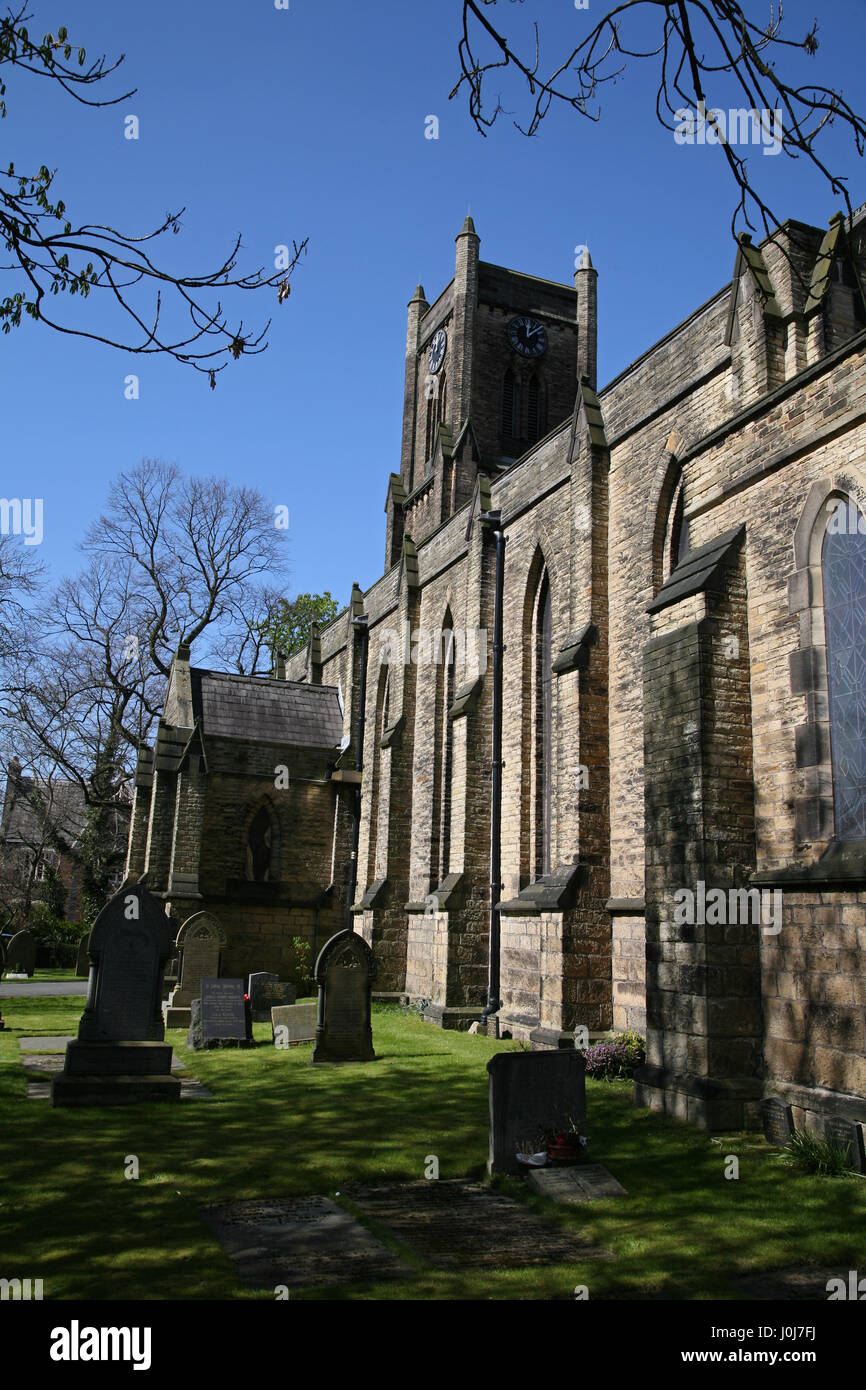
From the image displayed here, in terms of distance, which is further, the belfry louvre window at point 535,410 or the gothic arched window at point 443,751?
the belfry louvre window at point 535,410

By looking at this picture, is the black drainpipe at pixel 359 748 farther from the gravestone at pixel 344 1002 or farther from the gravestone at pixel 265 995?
the gravestone at pixel 344 1002

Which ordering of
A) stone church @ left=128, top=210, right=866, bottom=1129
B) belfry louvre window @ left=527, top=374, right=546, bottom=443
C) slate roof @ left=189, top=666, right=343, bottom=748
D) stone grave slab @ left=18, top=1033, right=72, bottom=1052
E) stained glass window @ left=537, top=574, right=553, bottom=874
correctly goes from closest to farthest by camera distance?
stone church @ left=128, top=210, right=866, bottom=1129, stone grave slab @ left=18, top=1033, right=72, bottom=1052, stained glass window @ left=537, top=574, right=553, bottom=874, slate roof @ left=189, top=666, right=343, bottom=748, belfry louvre window @ left=527, top=374, right=546, bottom=443

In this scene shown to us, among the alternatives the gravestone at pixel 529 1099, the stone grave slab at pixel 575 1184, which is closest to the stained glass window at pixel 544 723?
the gravestone at pixel 529 1099

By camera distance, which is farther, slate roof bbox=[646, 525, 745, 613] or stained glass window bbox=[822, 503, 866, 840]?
slate roof bbox=[646, 525, 745, 613]

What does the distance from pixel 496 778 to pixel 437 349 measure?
23080 mm

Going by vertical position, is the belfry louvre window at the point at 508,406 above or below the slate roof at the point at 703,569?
above

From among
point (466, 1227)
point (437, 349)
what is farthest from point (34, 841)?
point (466, 1227)

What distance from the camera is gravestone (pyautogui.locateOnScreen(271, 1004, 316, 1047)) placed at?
14.5 meters

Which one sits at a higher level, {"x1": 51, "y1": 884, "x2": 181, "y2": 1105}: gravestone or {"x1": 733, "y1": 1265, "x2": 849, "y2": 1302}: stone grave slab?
{"x1": 51, "y1": 884, "x2": 181, "y2": 1105}: gravestone

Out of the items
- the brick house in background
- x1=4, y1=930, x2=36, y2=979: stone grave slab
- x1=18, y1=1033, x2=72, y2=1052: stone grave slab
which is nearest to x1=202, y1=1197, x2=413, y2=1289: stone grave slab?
x1=18, y1=1033, x2=72, y2=1052: stone grave slab

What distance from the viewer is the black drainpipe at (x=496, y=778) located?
16.7 metres

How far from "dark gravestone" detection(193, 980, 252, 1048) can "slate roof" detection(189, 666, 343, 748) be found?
1067 centimetres

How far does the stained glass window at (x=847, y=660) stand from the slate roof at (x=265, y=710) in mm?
18261

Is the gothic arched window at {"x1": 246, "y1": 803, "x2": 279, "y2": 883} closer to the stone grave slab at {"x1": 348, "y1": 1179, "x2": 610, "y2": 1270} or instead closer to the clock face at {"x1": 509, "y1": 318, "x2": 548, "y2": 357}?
the stone grave slab at {"x1": 348, "y1": 1179, "x2": 610, "y2": 1270}
